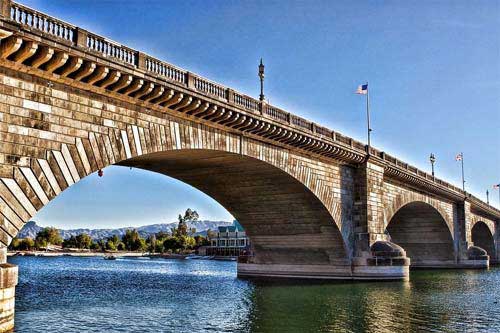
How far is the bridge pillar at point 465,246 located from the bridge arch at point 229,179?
3676 cm

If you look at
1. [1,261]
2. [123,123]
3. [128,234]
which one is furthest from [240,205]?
[128,234]

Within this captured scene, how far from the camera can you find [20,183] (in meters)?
18.9

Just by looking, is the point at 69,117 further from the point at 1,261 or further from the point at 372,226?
the point at 372,226

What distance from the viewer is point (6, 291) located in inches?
689

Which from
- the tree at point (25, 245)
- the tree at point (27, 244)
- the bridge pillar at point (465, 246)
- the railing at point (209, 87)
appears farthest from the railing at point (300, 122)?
Result: the tree at point (27, 244)

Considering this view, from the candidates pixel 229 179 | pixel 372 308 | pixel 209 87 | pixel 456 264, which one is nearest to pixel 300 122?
pixel 229 179

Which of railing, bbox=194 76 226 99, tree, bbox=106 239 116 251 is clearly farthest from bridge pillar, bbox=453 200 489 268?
tree, bbox=106 239 116 251

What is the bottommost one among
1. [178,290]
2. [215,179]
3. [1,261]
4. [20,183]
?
[178,290]

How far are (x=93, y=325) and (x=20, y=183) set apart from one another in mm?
7928

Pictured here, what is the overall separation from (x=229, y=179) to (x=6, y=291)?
2427 cm

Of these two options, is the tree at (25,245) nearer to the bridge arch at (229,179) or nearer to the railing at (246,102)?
the bridge arch at (229,179)

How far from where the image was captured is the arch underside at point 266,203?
36.5 m

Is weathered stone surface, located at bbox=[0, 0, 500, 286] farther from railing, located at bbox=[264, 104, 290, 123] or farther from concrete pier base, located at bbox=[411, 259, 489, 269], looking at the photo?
concrete pier base, located at bbox=[411, 259, 489, 269]

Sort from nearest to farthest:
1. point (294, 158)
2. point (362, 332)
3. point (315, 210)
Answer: point (362, 332)
point (294, 158)
point (315, 210)
